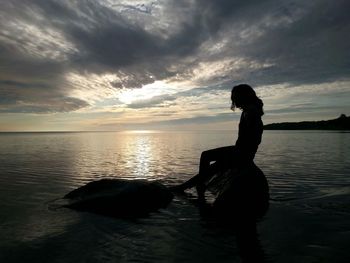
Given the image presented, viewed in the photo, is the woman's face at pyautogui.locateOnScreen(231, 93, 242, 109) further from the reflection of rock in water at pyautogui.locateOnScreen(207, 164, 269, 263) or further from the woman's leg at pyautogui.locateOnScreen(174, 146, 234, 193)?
the reflection of rock in water at pyautogui.locateOnScreen(207, 164, 269, 263)

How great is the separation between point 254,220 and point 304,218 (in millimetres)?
1465

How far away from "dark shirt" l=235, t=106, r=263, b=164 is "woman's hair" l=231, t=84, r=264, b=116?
0.19m

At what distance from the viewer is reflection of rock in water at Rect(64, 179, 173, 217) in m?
10.3

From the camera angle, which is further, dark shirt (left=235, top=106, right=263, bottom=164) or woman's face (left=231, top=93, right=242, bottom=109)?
woman's face (left=231, top=93, right=242, bottom=109)

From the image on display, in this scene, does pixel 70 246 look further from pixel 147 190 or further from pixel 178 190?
pixel 178 190

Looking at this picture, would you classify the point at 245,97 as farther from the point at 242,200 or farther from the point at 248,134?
the point at 242,200

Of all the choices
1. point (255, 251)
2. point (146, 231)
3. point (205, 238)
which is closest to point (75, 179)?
point (146, 231)

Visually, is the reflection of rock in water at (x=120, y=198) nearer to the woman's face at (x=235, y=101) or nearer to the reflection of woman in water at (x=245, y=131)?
the reflection of woman in water at (x=245, y=131)

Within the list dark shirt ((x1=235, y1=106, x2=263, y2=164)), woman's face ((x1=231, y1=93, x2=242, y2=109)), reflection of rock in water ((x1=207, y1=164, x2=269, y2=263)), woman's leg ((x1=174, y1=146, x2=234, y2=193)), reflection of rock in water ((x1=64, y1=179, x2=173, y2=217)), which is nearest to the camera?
reflection of rock in water ((x1=207, y1=164, x2=269, y2=263))

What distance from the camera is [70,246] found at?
22.8 ft

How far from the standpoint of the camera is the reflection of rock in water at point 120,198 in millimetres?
10266

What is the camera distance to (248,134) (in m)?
10.9

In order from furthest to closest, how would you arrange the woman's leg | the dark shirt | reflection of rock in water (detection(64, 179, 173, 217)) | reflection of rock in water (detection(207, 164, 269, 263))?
the woman's leg
the dark shirt
reflection of rock in water (detection(64, 179, 173, 217))
reflection of rock in water (detection(207, 164, 269, 263))

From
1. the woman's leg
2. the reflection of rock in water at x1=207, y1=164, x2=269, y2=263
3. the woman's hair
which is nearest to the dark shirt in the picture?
the woman's hair
